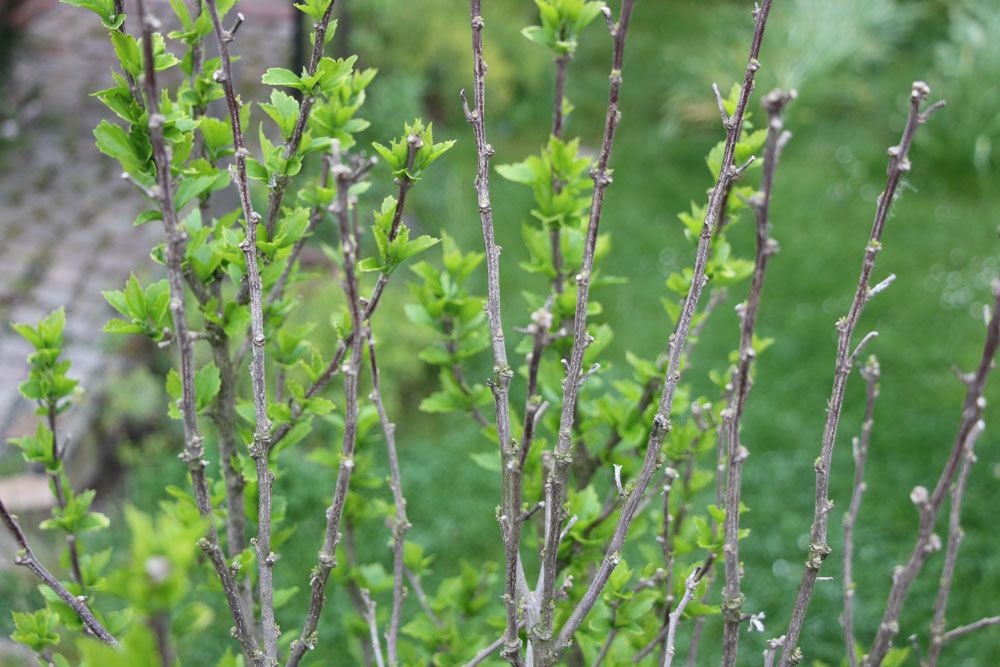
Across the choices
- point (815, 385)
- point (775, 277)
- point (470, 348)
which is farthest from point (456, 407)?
point (775, 277)

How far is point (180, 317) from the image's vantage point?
3.32 feet

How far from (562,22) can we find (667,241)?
4264mm

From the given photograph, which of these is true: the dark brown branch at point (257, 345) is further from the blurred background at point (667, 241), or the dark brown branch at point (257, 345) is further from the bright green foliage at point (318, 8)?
the blurred background at point (667, 241)

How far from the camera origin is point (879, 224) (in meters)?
1.11

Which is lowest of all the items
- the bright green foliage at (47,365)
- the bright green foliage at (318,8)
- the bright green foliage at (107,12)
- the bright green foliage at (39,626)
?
the bright green foliage at (39,626)

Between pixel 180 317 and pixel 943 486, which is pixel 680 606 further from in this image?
pixel 180 317

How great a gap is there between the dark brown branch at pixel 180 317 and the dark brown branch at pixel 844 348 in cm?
77

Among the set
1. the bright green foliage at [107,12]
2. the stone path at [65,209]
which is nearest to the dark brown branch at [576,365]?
the bright green foliage at [107,12]

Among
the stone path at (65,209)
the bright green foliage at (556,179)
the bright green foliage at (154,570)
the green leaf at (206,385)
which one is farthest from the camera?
the stone path at (65,209)

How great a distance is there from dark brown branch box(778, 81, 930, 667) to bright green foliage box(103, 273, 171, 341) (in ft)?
2.99

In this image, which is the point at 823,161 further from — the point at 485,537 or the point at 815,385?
the point at 485,537

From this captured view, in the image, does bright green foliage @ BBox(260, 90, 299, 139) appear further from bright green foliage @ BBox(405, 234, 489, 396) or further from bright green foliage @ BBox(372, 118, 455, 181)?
bright green foliage @ BBox(405, 234, 489, 396)

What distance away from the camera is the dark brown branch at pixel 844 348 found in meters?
1.06

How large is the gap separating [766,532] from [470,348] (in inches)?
93.4
